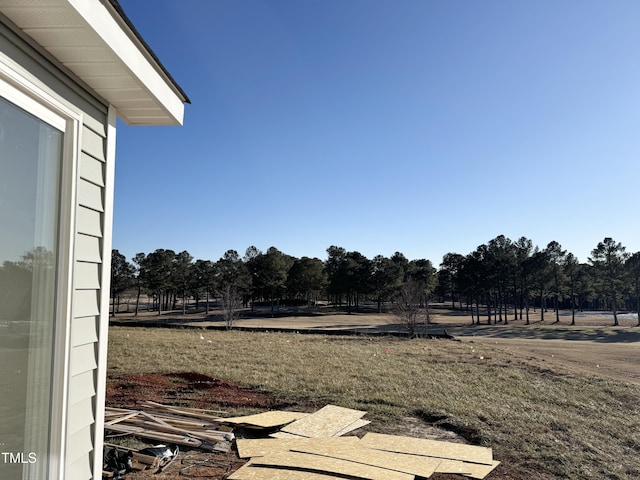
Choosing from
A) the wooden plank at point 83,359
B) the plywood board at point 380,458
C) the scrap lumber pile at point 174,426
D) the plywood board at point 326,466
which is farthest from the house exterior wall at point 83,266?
the scrap lumber pile at point 174,426

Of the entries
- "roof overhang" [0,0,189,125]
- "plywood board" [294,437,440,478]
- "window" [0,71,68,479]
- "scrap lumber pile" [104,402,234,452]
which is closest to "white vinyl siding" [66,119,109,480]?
"window" [0,71,68,479]

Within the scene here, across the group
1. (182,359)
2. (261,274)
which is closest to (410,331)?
(182,359)

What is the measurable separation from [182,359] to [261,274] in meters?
42.8

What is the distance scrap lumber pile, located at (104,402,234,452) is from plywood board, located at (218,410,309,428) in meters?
0.22

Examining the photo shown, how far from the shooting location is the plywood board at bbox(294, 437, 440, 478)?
5.19m

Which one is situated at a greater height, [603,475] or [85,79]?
[85,79]

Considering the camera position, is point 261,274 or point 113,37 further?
point 261,274

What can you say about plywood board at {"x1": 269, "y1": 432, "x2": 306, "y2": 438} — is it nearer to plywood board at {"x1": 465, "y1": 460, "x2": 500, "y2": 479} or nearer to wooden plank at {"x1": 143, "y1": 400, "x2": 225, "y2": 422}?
wooden plank at {"x1": 143, "y1": 400, "x2": 225, "y2": 422}

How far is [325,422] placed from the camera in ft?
23.9

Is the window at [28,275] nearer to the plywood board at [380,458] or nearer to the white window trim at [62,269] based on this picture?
the white window trim at [62,269]

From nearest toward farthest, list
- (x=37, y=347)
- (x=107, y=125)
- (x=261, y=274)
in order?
1. (x=37, y=347)
2. (x=107, y=125)
3. (x=261, y=274)

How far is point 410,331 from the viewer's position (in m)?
28.1

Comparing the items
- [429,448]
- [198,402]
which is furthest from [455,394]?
[198,402]

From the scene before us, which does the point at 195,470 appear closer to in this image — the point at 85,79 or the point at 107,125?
the point at 107,125
